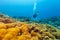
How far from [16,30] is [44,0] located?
242 feet

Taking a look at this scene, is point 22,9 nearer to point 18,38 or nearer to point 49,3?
point 49,3

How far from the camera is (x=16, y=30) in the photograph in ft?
13.4

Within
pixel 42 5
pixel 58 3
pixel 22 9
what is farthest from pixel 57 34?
pixel 22 9

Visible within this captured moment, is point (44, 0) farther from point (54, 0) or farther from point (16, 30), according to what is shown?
point (16, 30)

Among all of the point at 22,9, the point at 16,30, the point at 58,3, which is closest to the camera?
the point at 16,30

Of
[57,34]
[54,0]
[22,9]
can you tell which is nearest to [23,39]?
[57,34]

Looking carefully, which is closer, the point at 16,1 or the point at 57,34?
the point at 57,34

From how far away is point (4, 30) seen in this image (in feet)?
13.3

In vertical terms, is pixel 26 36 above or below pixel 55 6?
above

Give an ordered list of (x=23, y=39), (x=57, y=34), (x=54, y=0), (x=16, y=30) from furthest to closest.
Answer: (x=54, y=0) → (x=57, y=34) → (x=16, y=30) → (x=23, y=39)

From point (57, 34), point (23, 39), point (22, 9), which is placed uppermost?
point (23, 39)

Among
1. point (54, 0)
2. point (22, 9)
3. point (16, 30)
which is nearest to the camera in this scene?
point (16, 30)

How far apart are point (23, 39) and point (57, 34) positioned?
1.69 m

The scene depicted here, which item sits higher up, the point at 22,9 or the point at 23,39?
the point at 23,39
